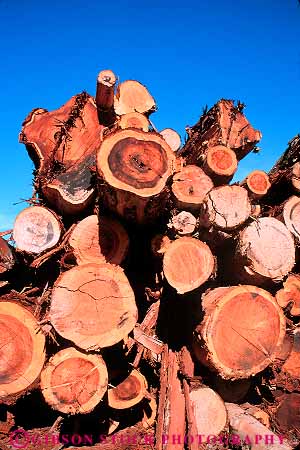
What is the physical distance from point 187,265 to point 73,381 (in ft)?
5.05

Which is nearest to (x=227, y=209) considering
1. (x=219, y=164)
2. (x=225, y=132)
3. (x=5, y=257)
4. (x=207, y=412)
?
(x=219, y=164)

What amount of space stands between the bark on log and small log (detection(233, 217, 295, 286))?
4.60ft

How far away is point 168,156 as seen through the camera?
10.7 ft

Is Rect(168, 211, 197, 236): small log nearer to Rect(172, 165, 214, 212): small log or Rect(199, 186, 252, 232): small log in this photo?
Rect(172, 165, 214, 212): small log

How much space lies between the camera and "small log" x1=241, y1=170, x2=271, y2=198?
14.4ft

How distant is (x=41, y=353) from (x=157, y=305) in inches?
56.7

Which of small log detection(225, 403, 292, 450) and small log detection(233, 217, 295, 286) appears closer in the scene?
small log detection(225, 403, 292, 450)

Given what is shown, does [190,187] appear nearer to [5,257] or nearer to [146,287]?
[146,287]

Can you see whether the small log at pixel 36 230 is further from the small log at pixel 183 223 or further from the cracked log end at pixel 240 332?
the cracked log end at pixel 240 332

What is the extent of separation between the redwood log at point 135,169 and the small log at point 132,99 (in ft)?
5.01

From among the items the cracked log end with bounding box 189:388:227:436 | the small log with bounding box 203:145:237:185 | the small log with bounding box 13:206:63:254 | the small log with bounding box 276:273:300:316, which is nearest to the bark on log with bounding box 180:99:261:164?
the small log with bounding box 203:145:237:185

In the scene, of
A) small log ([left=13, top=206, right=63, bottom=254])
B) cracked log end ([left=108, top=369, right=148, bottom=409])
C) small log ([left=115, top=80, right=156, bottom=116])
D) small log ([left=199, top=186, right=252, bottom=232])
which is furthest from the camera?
small log ([left=115, top=80, right=156, bottom=116])

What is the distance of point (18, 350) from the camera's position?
3062 mm

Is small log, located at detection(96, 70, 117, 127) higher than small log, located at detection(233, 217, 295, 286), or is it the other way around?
small log, located at detection(96, 70, 117, 127)
